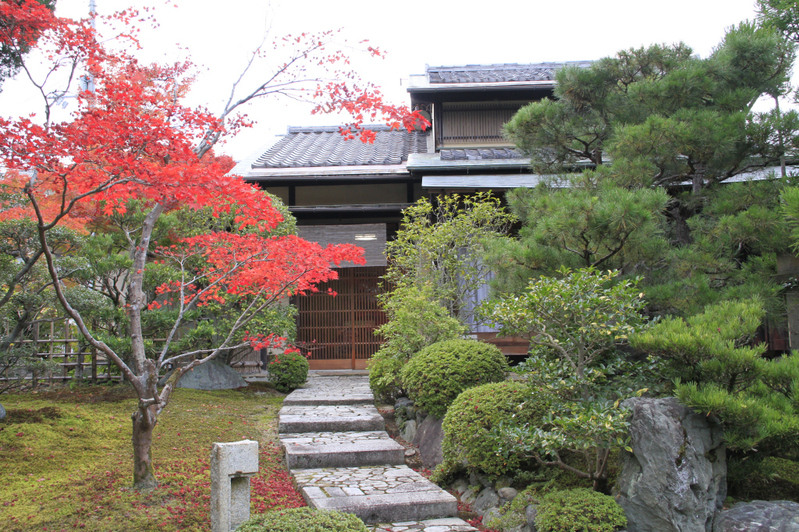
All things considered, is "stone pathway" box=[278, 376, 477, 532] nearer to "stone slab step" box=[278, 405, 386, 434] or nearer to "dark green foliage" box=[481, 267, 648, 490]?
"stone slab step" box=[278, 405, 386, 434]

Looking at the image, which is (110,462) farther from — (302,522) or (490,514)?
(490,514)

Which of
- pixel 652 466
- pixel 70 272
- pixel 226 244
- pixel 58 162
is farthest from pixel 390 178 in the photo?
pixel 652 466

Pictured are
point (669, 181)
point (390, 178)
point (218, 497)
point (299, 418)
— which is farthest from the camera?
point (390, 178)

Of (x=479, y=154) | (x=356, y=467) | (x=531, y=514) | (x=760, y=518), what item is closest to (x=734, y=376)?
(x=760, y=518)

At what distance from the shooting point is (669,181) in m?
6.49

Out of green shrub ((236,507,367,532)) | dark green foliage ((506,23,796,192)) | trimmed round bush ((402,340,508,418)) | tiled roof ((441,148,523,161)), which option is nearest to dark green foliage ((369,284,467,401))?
trimmed round bush ((402,340,508,418))

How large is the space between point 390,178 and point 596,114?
5.81 metres

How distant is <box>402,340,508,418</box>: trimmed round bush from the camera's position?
6742 millimetres

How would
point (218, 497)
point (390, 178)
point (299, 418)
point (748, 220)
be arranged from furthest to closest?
point (390, 178), point (299, 418), point (748, 220), point (218, 497)

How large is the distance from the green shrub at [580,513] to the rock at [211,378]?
7.52 m

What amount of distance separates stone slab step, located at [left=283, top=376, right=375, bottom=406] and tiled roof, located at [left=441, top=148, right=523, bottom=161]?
5147 mm

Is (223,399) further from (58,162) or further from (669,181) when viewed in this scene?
(669,181)

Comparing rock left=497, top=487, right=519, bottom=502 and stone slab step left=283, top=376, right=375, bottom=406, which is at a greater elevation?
stone slab step left=283, top=376, right=375, bottom=406

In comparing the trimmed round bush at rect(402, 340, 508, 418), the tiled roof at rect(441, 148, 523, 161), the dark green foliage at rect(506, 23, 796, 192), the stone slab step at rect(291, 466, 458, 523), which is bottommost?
the stone slab step at rect(291, 466, 458, 523)
